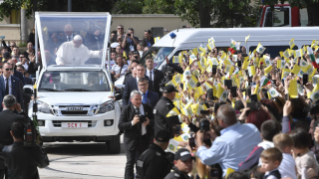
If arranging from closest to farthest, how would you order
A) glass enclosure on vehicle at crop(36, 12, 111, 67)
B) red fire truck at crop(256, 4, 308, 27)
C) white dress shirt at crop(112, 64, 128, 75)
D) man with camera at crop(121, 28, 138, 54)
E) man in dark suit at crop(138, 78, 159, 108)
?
man in dark suit at crop(138, 78, 159, 108)
glass enclosure on vehicle at crop(36, 12, 111, 67)
white dress shirt at crop(112, 64, 128, 75)
man with camera at crop(121, 28, 138, 54)
red fire truck at crop(256, 4, 308, 27)

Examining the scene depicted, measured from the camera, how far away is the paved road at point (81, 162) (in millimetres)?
10774

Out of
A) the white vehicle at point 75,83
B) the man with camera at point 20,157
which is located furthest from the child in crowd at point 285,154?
the white vehicle at point 75,83

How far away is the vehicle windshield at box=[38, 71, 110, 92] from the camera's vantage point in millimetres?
13484

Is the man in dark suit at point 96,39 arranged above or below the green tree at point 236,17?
above

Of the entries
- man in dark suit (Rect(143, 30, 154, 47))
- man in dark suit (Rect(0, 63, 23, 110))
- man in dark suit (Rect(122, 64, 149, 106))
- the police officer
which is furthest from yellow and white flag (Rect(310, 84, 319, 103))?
man in dark suit (Rect(143, 30, 154, 47))

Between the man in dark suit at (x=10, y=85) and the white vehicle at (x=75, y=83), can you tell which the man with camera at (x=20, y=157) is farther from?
the man in dark suit at (x=10, y=85)

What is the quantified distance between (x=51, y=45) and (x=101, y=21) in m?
1.37

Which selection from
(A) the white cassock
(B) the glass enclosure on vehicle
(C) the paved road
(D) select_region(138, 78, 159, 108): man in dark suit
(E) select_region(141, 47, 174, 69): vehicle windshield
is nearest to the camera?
(D) select_region(138, 78, 159, 108): man in dark suit

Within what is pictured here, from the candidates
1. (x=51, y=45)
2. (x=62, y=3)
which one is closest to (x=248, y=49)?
(x=51, y=45)

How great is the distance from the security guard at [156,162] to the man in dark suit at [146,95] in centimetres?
326

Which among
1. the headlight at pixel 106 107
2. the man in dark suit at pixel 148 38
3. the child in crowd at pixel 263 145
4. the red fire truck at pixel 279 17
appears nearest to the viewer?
the child in crowd at pixel 263 145

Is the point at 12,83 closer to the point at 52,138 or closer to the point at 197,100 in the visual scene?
the point at 52,138

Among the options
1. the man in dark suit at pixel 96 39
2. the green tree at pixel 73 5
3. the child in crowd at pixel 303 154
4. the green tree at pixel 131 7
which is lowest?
the green tree at pixel 131 7

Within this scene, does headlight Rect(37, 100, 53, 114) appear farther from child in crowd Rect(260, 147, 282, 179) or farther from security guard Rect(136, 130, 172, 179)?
child in crowd Rect(260, 147, 282, 179)
